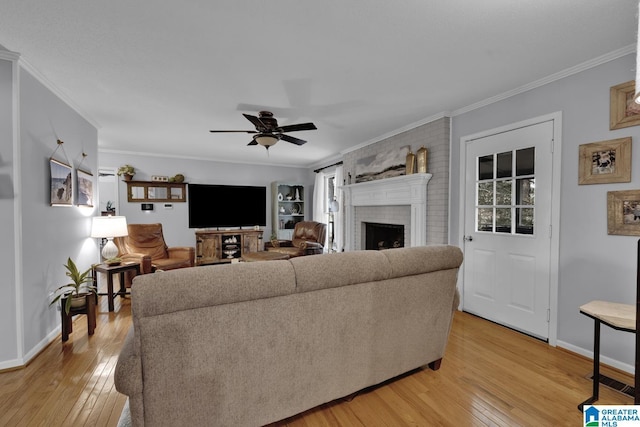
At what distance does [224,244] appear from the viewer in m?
6.11

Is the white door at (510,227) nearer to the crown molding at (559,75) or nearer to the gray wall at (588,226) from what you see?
the gray wall at (588,226)

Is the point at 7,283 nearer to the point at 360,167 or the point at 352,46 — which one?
the point at 352,46

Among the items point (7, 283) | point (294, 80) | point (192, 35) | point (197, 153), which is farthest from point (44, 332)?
point (197, 153)

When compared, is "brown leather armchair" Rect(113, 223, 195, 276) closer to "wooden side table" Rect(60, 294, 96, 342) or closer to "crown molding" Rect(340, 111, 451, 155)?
"wooden side table" Rect(60, 294, 96, 342)

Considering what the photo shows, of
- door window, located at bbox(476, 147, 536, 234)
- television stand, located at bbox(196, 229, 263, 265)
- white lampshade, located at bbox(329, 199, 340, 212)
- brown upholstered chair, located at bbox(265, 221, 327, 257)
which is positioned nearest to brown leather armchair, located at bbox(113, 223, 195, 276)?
television stand, located at bbox(196, 229, 263, 265)

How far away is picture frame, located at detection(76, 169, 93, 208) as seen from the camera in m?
3.21

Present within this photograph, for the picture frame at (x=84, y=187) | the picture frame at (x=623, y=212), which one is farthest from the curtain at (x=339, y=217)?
the picture frame at (x=623, y=212)

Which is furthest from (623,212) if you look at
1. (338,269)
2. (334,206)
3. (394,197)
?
(334,206)

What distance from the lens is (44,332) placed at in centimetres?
251

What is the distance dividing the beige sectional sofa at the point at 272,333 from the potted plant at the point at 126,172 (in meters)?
5.13

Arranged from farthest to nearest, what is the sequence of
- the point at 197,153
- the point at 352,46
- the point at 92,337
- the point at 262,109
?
the point at 197,153
the point at 262,109
the point at 92,337
the point at 352,46

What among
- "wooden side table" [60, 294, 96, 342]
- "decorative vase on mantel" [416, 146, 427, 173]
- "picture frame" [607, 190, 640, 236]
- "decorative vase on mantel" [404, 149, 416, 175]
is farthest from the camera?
"decorative vase on mantel" [404, 149, 416, 175]

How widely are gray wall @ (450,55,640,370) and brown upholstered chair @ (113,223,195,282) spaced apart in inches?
180

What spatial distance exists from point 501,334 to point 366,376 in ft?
5.86
